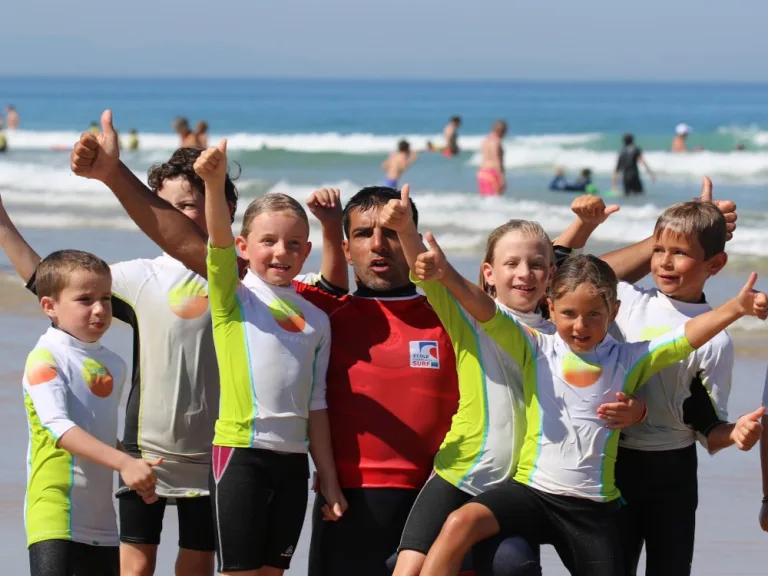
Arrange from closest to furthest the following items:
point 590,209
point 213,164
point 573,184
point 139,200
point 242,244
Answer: point 213,164 → point 139,200 → point 242,244 → point 590,209 → point 573,184

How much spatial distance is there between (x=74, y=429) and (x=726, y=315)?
2216 millimetres

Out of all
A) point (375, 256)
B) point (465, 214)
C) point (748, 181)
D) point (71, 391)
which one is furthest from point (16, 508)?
point (748, 181)

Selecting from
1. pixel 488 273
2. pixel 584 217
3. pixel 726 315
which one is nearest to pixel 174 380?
pixel 488 273

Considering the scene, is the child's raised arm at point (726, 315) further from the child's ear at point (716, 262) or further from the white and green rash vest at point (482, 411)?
the white and green rash vest at point (482, 411)

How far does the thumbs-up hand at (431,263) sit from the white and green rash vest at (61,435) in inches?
46.6

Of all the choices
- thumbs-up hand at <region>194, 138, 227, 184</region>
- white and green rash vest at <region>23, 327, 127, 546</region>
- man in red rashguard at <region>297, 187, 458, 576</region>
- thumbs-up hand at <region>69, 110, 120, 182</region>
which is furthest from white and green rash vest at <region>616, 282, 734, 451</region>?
thumbs-up hand at <region>69, 110, 120, 182</region>

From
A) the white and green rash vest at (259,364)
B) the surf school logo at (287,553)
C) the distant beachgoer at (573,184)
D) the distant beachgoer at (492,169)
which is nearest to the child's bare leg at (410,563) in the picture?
the surf school logo at (287,553)

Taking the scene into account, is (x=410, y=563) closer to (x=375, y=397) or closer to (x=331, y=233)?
(x=375, y=397)

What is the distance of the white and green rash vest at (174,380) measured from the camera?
436 cm

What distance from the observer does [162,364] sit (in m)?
4.36

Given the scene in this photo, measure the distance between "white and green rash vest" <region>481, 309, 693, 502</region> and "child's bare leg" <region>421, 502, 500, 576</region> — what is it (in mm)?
232

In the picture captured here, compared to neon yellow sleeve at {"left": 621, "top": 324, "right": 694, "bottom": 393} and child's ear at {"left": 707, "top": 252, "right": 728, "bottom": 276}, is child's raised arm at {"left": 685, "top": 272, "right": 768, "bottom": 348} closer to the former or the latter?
neon yellow sleeve at {"left": 621, "top": 324, "right": 694, "bottom": 393}

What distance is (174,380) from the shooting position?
4352mm

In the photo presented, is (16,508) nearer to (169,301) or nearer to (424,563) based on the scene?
(169,301)
